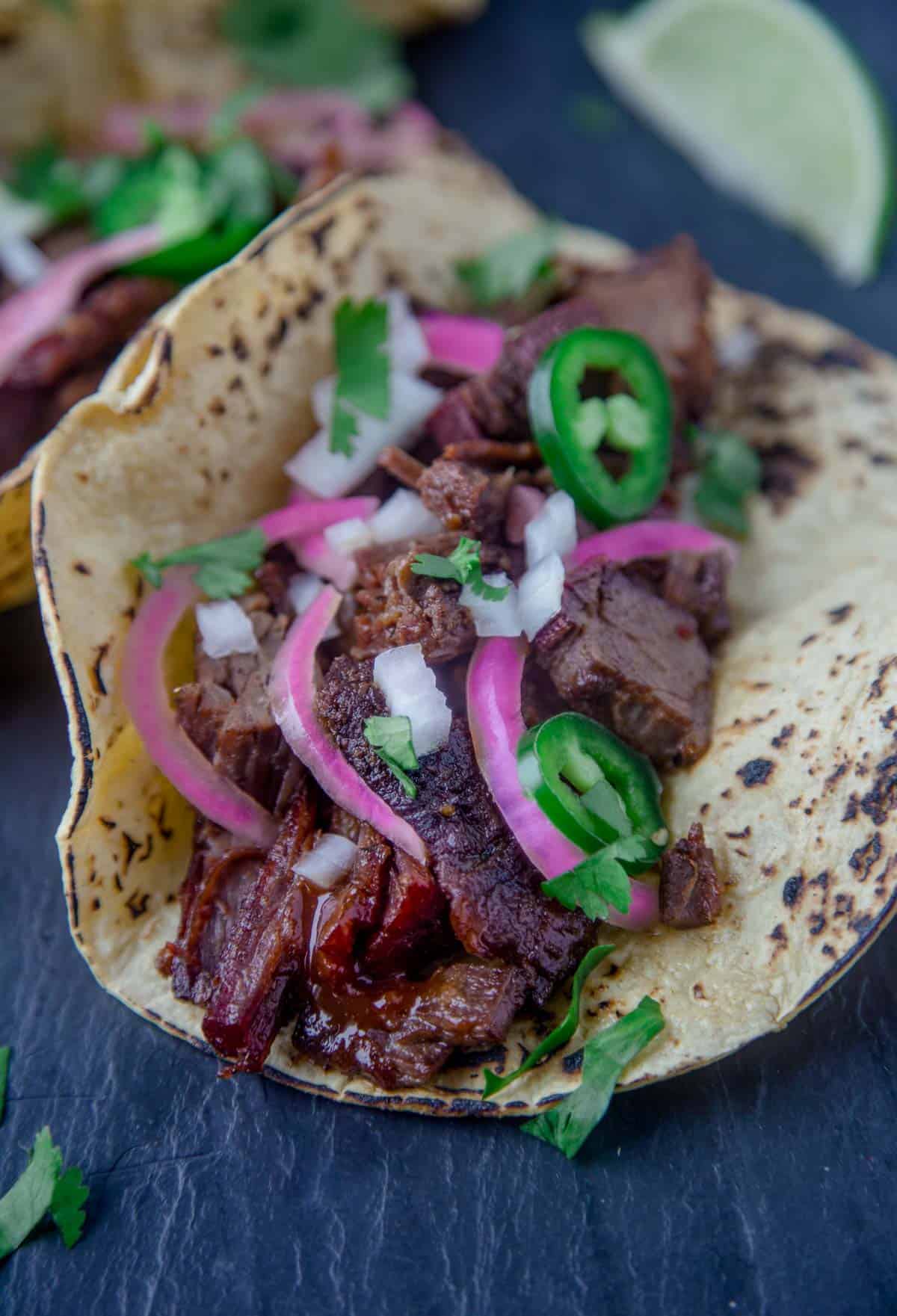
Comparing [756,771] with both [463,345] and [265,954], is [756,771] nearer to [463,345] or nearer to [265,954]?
[265,954]

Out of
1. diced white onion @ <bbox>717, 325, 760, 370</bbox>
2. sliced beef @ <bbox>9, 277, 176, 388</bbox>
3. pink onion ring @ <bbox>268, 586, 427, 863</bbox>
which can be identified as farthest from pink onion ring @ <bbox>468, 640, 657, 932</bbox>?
sliced beef @ <bbox>9, 277, 176, 388</bbox>

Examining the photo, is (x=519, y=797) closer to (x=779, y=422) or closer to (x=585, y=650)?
(x=585, y=650)

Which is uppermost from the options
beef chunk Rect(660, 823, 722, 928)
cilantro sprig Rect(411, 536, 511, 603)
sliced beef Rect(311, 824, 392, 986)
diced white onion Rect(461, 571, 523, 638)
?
cilantro sprig Rect(411, 536, 511, 603)

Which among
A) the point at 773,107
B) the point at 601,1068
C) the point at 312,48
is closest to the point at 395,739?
the point at 601,1068

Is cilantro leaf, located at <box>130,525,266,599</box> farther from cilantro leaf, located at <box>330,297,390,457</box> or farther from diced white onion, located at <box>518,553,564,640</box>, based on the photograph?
diced white onion, located at <box>518,553,564,640</box>

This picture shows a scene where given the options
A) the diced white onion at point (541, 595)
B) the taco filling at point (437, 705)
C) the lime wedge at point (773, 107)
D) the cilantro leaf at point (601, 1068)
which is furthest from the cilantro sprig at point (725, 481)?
the lime wedge at point (773, 107)

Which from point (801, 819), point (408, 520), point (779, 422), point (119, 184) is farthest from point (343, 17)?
point (801, 819)

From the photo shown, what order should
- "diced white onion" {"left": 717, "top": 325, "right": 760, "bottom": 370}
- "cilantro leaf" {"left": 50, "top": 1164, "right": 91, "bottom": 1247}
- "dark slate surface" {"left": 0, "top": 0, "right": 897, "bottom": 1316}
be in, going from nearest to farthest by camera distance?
"dark slate surface" {"left": 0, "top": 0, "right": 897, "bottom": 1316} → "cilantro leaf" {"left": 50, "top": 1164, "right": 91, "bottom": 1247} → "diced white onion" {"left": 717, "top": 325, "right": 760, "bottom": 370}

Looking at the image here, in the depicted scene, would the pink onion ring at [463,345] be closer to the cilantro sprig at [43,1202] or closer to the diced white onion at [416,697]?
the diced white onion at [416,697]
